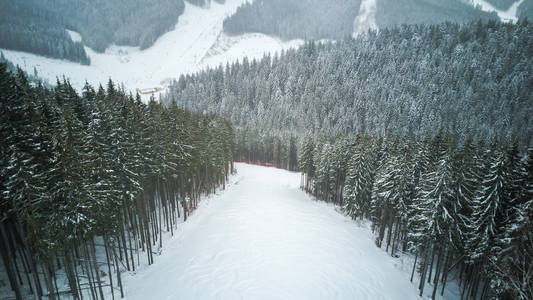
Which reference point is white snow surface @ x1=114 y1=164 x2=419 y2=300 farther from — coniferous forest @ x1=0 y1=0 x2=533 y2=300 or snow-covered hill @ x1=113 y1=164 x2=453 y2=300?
coniferous forest @ x1=0 y1=0 x2=533 y2=300

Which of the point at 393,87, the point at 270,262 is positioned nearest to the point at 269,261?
the point at 270,262

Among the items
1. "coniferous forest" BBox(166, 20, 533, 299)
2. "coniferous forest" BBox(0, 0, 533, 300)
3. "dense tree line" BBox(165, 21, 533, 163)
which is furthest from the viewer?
"dense tree line" BBox(165, 21, 533, 163)

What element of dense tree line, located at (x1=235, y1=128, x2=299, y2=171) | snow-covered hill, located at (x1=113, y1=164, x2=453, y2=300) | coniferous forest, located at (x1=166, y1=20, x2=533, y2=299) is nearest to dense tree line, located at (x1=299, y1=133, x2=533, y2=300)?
coniferous forest, located at (x1=166, y1=20, x2=533, y2=299)

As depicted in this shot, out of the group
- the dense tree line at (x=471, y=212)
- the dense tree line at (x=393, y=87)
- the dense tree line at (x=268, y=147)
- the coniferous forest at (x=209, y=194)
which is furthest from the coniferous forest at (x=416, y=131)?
the dense tree line at (x=393, y=87)

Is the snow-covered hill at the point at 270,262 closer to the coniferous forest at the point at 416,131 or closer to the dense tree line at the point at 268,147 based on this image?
the coniferous forest at the point at 416,131

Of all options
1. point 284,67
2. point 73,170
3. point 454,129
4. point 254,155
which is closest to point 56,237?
point 73,170

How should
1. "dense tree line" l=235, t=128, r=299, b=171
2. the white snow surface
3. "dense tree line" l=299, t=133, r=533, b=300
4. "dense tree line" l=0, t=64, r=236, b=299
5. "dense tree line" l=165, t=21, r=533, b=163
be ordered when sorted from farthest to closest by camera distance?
1. "dense tree line" l=165, t=21, r=533, b=163
2. "dense tree line" l=235, t=128, r=299, b=171
3. the white snow surface
4. "dense tree line" l=299, t=133, r=533, b=300
5. "dense tree line" l=0, t=64, r=236, b=299

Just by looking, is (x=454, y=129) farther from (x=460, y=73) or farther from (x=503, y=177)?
(x=503, y=177)
